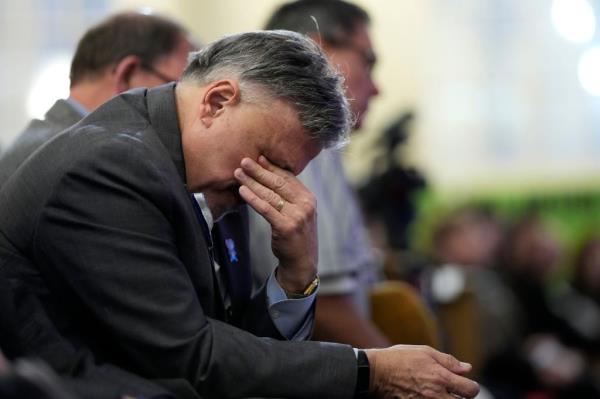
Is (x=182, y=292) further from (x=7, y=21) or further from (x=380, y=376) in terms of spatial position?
(x=7, y=21)

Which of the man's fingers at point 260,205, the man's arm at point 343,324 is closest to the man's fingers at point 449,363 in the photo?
the man's fingers at point 260,205

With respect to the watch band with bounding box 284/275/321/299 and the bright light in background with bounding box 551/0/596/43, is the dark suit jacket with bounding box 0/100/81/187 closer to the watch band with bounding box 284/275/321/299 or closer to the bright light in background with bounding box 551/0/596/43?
the watch band with bounding box 284/275/321/299

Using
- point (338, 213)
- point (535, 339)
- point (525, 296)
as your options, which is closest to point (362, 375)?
point (338, 213)

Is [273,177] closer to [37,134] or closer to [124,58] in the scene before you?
[37,134]

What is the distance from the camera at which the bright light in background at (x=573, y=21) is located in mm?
11867

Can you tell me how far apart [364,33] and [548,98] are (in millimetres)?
8427

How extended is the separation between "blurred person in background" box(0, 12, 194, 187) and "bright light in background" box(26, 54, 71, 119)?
8070mm

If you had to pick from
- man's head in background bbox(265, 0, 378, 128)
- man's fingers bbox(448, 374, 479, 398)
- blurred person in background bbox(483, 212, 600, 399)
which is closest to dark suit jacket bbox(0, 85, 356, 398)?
man's fingers bbox(448, 374, 479, 398)

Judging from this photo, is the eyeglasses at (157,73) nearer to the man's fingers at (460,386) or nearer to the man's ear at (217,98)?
the man's ear at (217,98)

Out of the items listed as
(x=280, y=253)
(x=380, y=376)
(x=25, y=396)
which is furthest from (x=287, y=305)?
(x=25, y=396)

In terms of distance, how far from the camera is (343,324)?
3562 millimetres

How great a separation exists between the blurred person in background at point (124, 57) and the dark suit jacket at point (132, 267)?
1092 millimetres

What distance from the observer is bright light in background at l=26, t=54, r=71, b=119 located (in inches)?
456

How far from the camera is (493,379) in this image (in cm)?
601
